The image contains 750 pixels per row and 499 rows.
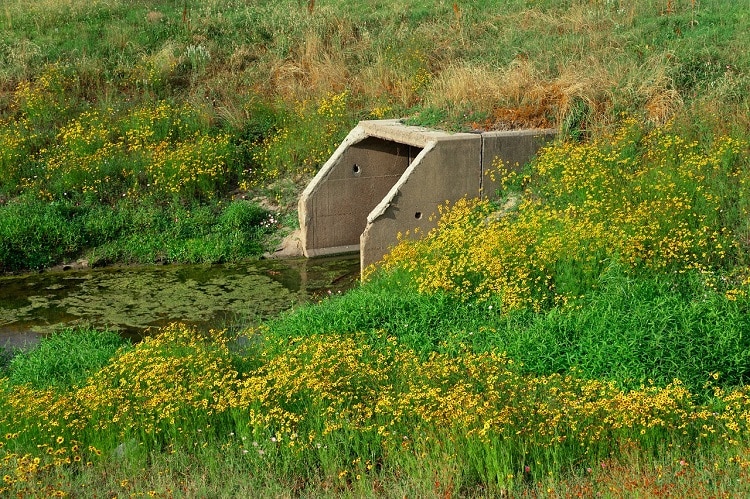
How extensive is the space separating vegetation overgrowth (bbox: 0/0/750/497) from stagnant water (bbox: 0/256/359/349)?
1.77ft

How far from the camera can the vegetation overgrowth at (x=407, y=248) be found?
17.2 feet

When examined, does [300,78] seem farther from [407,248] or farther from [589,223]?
[589,223]

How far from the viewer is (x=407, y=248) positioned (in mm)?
9305

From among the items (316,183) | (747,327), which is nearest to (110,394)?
(747,327)

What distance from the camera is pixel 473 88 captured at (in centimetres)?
1185

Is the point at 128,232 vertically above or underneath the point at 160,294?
above

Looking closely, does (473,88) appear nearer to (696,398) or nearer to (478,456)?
(696,398)

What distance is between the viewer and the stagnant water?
366 inches

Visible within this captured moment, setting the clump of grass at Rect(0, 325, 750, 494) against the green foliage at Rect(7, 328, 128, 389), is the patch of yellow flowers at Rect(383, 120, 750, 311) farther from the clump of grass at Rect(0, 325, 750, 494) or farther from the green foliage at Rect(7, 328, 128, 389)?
the green foliage at Rect(7, 328, 128, 389)

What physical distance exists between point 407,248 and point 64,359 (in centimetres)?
346

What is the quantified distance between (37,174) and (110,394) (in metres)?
8.15

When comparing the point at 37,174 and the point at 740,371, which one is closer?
the point at 740,371

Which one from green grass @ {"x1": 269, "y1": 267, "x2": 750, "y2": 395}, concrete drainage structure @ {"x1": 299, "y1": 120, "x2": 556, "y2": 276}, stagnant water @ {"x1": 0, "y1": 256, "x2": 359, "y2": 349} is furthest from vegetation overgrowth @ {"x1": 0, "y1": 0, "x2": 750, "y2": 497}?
stagnant water @ {"x1": 0, "y1": 256, "x2": 359, "y2": 349}

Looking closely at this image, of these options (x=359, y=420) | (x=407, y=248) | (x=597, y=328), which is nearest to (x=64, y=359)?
(x=359, y=420)
